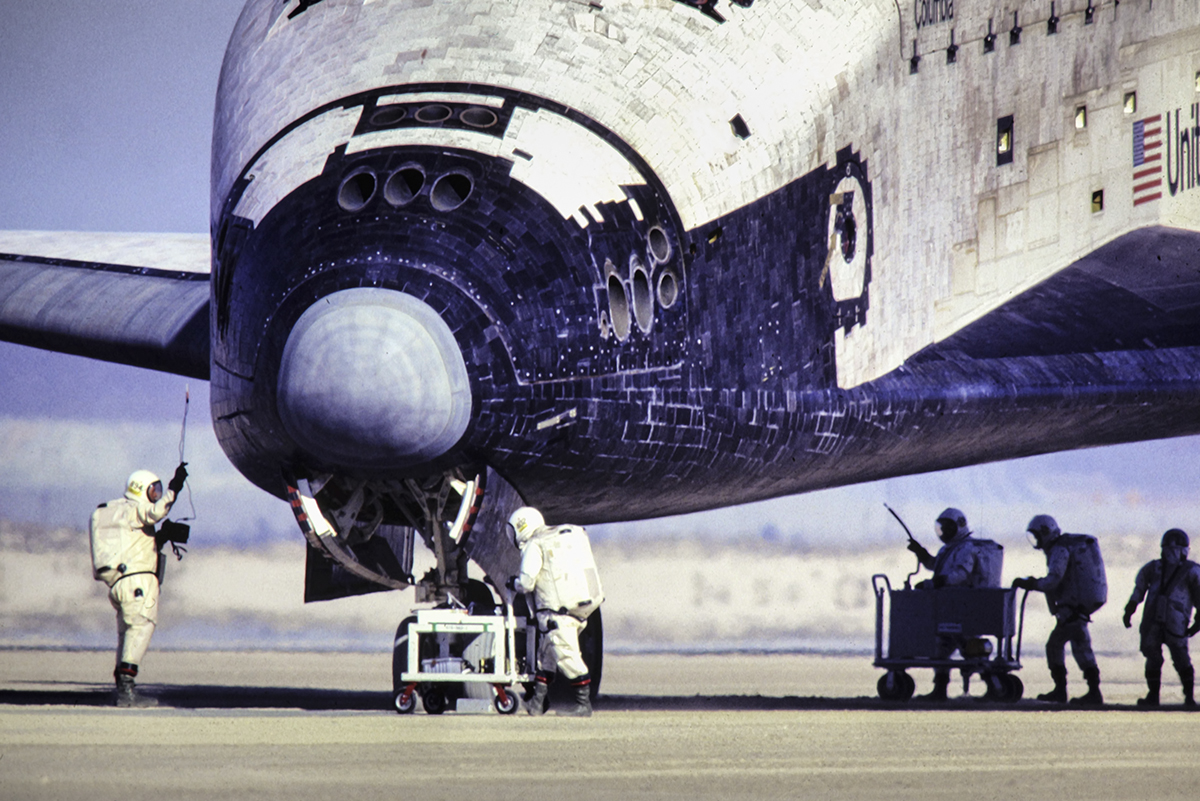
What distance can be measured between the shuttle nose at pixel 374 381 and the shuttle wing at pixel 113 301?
3920mm

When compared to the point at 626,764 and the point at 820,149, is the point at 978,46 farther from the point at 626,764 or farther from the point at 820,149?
the point at 626,764

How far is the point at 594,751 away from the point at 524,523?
1.40m

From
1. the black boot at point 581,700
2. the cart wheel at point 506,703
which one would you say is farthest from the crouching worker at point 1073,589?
the cart wheel at point 506,703

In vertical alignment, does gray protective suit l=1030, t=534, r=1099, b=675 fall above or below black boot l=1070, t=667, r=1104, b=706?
above

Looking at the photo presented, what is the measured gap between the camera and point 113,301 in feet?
32.0

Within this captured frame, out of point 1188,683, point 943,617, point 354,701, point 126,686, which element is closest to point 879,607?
point 943,617

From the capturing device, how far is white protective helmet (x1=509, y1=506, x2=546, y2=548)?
5.68 m

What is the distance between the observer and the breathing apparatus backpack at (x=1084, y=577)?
8.29m

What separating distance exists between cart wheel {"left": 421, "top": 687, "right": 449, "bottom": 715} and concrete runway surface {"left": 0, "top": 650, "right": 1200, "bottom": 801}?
0.09 m

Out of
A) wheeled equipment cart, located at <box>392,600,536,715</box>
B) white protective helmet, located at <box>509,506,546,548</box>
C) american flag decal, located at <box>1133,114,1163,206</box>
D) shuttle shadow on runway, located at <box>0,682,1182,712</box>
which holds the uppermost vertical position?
american flag decal, located at <box>1133,114,1163,206</box>

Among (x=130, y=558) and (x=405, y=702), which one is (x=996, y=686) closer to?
(x=405, y=702)

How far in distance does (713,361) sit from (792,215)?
86 centimetres

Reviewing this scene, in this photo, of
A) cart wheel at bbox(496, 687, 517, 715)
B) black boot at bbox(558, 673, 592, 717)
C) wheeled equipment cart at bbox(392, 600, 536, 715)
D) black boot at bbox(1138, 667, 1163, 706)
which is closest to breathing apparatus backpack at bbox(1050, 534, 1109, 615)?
black boot at bbox(1138, 667, 1163, 706)

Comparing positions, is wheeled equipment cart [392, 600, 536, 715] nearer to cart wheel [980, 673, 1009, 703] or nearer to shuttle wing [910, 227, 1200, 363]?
shuttle wing [910, 227, 1200, 363]
